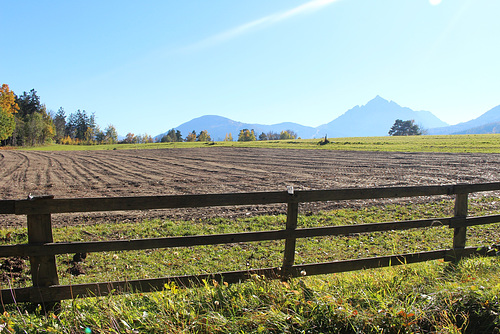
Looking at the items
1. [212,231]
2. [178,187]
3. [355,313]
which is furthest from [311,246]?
[178,187]

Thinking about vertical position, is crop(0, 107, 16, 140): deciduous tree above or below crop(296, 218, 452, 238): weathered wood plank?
above

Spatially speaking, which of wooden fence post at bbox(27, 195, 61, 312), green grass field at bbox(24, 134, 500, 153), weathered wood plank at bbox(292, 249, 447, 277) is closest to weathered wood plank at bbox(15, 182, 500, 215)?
wooden fence post at bbox(27, 195, 61, 312)

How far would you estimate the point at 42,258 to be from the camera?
13.0 ft

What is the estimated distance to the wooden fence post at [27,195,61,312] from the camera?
3898 mm

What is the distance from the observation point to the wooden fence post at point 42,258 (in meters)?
3.90

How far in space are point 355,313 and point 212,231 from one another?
590 cm

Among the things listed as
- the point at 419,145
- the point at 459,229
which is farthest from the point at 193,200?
the point at 419,145

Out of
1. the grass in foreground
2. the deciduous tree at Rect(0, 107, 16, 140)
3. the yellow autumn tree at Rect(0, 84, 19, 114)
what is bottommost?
the grass in foreground

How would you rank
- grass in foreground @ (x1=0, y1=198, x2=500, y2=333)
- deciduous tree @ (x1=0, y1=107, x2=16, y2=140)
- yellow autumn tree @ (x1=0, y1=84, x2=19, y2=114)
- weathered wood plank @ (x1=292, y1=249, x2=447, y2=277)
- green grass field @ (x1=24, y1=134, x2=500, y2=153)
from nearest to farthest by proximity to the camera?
grass in foreground @ (x1=0, y1=198, x2=500, y2=333) → weathered wood plank @ (x1=292, y1=249, x2=447, y2=277) → green grass field @ (x1=24, y1=134, x2=500, y2=153) → deciduous tree @ (x1=0, y1=107, x2=16, y2=140) → yellow autumn tree @ (x1=0, y1=84, x2=19, y2=114)

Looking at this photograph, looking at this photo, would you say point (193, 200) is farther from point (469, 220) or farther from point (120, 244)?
point (469, 220)

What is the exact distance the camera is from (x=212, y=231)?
8930 mm

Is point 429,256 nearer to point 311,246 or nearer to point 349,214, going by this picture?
point 311,246

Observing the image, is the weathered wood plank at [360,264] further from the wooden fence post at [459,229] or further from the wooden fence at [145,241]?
the wooden fence post at [459,229]

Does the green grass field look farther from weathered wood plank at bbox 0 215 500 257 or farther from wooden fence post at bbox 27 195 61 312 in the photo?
wooden fence post at bbox 27 195 61 312
